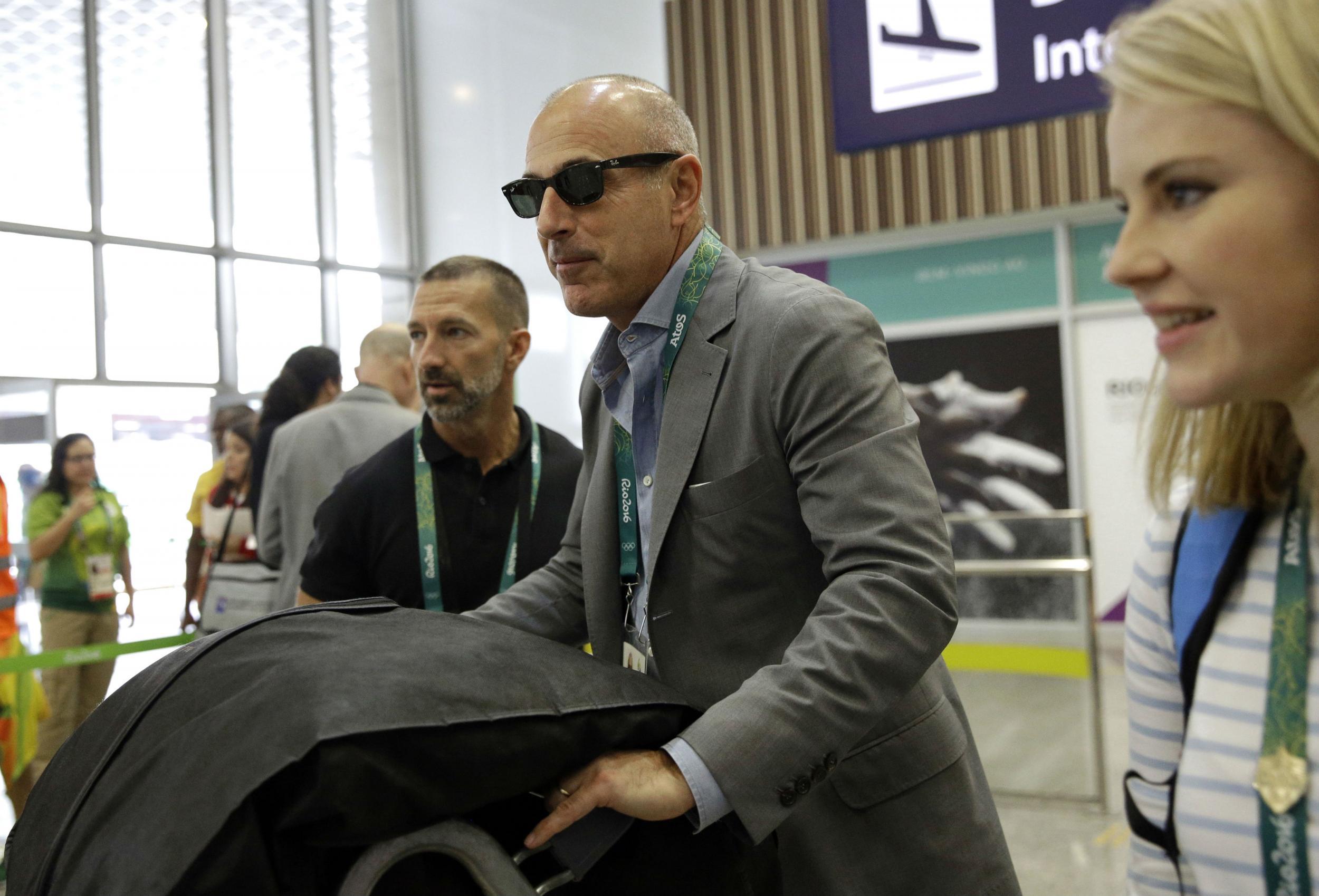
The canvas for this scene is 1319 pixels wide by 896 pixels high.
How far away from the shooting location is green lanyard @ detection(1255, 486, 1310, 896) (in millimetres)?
828

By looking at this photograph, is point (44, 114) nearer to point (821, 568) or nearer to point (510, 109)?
point (510, 109)

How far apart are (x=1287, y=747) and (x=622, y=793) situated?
56 cm

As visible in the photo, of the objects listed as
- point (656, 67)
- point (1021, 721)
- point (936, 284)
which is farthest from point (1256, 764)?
point (656, 67)

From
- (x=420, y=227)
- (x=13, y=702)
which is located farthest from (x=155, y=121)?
(x=13, y=702)

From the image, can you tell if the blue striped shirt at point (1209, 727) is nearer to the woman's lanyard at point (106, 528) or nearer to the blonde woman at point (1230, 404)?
the blonde woman at point (1230, 404)

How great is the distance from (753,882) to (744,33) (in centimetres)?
843

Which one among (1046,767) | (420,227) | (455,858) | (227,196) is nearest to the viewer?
(455,858)

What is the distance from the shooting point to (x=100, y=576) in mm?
5270

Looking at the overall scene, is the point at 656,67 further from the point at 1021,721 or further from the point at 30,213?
the point at 1021,721

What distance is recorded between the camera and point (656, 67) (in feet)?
31.3

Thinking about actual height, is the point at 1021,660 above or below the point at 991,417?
below

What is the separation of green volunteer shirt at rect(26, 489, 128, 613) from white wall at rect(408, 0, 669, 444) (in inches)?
190

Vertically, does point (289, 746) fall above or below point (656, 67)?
below

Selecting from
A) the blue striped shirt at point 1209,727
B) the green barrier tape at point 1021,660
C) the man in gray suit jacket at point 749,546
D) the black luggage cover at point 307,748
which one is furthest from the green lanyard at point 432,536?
the green barrier tape at point 1021,660
